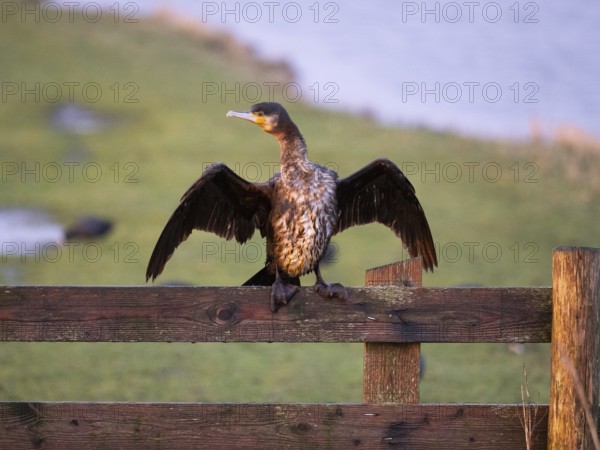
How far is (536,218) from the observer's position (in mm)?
12539

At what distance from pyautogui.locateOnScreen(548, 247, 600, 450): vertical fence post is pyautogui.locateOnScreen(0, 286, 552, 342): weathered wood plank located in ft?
0.38

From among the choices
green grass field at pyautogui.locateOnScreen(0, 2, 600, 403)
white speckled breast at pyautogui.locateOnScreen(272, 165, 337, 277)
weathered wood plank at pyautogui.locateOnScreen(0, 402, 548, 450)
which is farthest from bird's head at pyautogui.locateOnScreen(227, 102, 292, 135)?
green grass field at pyautogui.locateOnScreen(0, 2, 600, 403)

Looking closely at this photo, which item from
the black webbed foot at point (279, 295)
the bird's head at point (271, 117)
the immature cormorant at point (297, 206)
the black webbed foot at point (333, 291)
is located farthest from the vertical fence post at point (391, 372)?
the bird's head at point (271, 117)

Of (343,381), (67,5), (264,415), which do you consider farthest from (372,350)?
(67,5)

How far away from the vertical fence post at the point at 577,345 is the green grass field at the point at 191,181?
3.60 metres

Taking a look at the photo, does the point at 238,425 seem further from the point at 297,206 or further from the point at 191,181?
the point at 191,181

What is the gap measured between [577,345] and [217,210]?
196cm

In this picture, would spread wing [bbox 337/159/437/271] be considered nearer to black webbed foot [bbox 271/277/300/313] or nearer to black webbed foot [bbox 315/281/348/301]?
black webbed foot [bbox 315/281/348/301]

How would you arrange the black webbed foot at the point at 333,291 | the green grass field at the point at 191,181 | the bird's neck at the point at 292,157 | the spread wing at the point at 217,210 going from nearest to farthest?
the black webbed foot at the point at 333,291, the spread wing at the point at 217,210, the bird's neck at the point at 292,157, the green grass field at the point at 191,181

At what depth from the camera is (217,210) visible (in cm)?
473

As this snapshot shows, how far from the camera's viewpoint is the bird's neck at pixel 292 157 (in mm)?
4809

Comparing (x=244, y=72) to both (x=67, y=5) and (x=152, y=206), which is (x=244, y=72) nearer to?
(x=67, y=5)

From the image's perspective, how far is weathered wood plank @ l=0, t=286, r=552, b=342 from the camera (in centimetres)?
350

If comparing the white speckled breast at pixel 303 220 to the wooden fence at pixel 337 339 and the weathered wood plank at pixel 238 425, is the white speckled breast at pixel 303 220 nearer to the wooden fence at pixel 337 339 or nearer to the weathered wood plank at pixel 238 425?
the wooden fence at pixel 337 339
